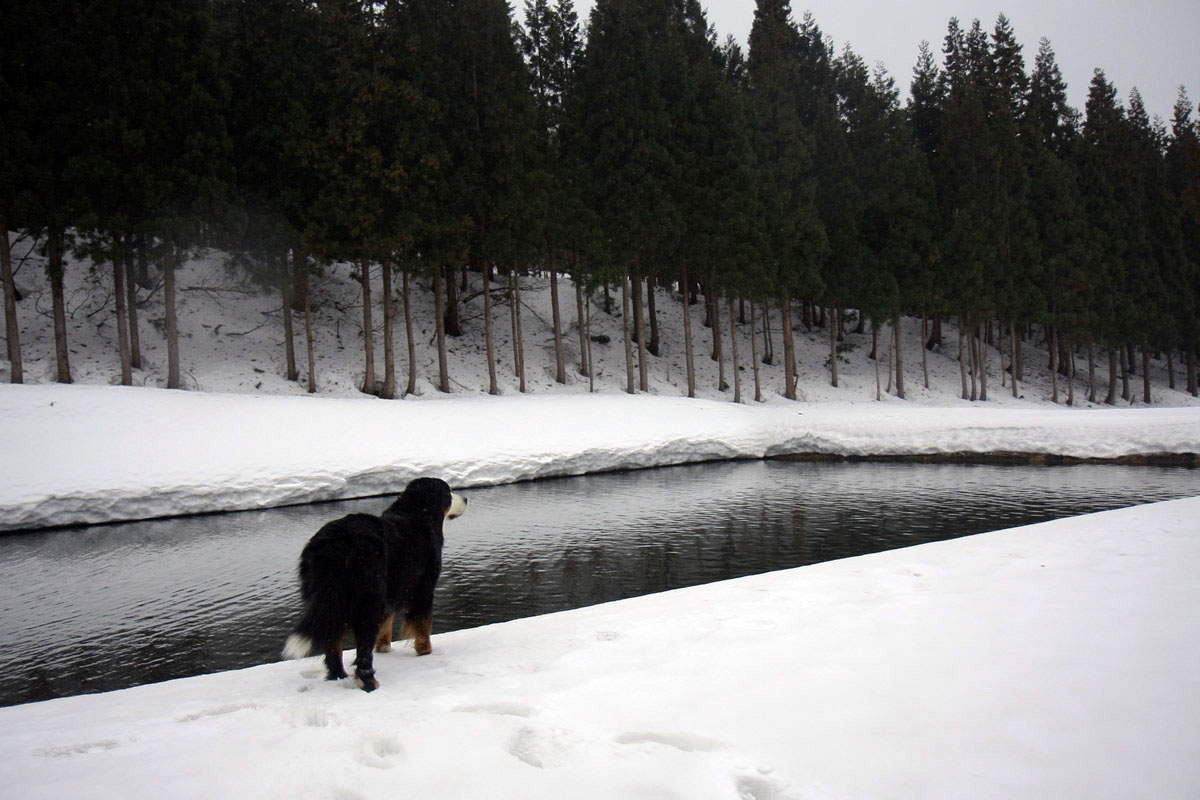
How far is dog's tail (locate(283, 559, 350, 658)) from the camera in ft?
13.6

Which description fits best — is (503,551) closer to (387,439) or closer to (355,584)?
(355,584)

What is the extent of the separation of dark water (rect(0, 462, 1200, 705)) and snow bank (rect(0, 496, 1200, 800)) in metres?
2.46

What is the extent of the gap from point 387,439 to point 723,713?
1594 cm

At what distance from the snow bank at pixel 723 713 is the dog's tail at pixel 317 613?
0.31 metres

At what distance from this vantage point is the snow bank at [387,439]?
563 inches

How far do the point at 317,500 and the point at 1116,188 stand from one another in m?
44.8

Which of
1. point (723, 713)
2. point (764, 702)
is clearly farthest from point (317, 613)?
point (764, 702)

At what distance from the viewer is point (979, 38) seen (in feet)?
156

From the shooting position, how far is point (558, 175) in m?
27.3

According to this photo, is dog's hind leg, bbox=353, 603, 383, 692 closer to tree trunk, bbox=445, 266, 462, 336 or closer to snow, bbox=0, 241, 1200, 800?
snow, bbox=0, 241, 1200, 800

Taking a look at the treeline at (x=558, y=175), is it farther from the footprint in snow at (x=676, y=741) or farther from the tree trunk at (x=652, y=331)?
the footprint in snow at (x=676, y=741)

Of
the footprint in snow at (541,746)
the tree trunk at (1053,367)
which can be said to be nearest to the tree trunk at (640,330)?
the tree trunk at (1053,367)

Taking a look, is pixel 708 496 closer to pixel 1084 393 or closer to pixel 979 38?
pixel 1084 393

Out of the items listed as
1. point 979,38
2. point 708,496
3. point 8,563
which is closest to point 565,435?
point 708,496
